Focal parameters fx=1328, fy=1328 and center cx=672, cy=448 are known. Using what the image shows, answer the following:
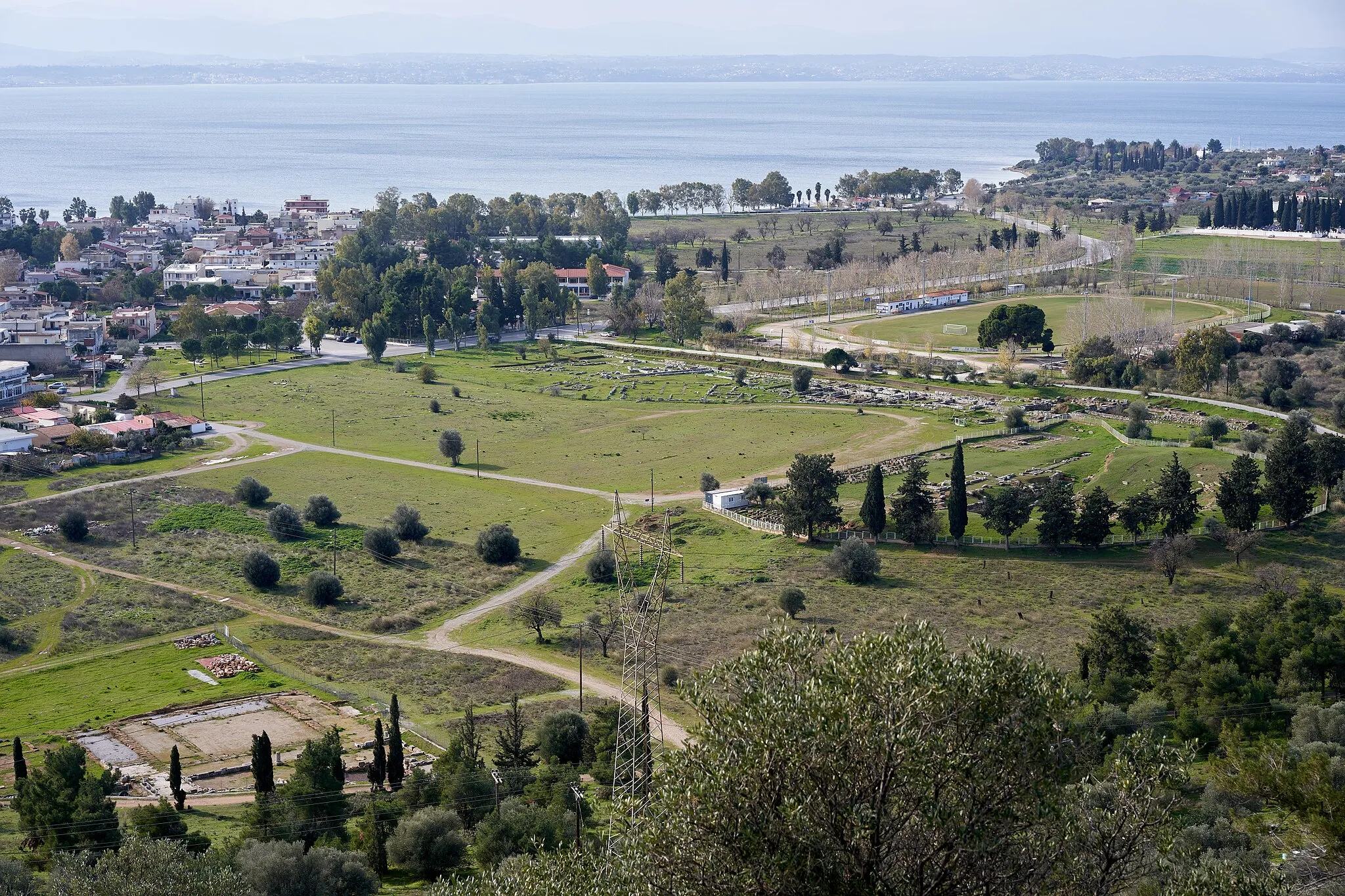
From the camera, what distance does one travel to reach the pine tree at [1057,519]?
3625cm

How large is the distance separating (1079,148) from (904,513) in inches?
5403

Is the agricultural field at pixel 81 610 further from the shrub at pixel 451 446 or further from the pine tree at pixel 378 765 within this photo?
the shrub at pixel 451 446

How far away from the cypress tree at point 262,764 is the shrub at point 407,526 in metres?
16.0

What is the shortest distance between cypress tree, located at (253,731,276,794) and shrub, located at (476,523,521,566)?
1398cm

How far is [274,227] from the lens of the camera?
105250 millimetres

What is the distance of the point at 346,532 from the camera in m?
39.2

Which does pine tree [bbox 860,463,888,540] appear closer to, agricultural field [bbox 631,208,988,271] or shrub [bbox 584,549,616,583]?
shrub [bbox 584,549,616,583]

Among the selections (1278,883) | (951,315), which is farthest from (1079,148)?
(1278,883)

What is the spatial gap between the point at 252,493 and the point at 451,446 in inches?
301

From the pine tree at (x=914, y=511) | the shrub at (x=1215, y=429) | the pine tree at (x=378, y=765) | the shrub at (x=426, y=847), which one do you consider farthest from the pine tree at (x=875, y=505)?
the shrub at (x=426, y=847)

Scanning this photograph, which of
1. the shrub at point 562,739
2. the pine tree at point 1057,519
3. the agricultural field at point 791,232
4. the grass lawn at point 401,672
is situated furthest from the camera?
the agricultural field at point 791,232

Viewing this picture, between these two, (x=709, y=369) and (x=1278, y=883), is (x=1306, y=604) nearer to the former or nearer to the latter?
(x=1278, y=883)

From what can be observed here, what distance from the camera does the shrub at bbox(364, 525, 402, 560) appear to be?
122 feet

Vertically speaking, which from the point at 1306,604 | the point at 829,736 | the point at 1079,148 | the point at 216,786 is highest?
the point at 1079,148
